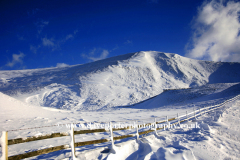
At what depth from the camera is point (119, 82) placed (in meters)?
58.1

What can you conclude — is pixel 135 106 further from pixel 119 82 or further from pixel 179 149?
pixel 179 149

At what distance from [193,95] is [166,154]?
131 feet

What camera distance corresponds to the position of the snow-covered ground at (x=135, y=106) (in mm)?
5781

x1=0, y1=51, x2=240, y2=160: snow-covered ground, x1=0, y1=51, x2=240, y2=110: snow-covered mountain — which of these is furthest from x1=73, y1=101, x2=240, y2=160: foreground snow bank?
x1=0, y1=51, x2=240, y2=110: snow-covered mountain

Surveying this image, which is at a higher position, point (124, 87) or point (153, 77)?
point (153, 77)

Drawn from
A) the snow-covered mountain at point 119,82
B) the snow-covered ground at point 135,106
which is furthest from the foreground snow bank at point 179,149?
the snow-covered mountain at point 119,82

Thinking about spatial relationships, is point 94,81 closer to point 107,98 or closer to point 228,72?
point 107,98

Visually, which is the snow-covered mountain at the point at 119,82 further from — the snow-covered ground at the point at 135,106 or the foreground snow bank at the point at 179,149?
the foreground snow bank at the point at 179,149

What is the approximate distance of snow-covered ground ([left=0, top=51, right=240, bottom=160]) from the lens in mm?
5781

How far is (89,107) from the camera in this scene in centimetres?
4184

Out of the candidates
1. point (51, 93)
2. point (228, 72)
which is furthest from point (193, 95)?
point (228, 72)

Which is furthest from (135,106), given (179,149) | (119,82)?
(179,149)

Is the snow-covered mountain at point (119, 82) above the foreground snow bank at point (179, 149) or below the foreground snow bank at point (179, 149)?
above

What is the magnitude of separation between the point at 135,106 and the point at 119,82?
63.2 ft
